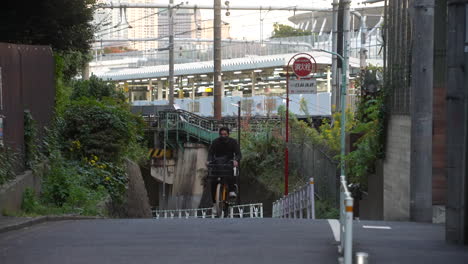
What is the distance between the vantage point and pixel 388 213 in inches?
680

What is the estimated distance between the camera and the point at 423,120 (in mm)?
14031

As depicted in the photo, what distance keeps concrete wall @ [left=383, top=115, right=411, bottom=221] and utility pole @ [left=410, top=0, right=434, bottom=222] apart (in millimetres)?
1010

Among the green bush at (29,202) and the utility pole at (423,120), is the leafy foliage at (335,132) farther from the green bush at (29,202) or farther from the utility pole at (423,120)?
the green bush at (29,202)

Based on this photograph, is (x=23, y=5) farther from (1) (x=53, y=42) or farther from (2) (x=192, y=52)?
(2) (x=192, y=52)

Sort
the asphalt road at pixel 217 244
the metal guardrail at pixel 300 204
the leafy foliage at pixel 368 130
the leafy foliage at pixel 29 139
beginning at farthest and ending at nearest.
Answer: the metal guardrail at pixel 300 204
the leafy foliage at pixel 368 130
the leafy foliage at pixel 29 139
the asphalt road at pixel 217 244

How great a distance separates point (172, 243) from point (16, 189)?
4794mm

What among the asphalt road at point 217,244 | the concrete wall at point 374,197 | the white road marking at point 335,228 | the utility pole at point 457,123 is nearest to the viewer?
the asphalt road at point 217,244

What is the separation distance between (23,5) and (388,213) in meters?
9.17

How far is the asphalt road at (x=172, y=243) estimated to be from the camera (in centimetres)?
823

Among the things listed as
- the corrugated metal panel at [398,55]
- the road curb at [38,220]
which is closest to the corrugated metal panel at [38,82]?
the road curb at [38,220]

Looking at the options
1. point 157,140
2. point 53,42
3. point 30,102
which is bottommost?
point 157,140

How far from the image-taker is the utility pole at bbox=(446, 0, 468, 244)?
9211 millimetres

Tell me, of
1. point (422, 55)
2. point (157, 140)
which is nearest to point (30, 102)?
point (422, 55)

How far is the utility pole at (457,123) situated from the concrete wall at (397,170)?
5.80 meters
